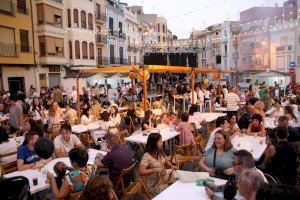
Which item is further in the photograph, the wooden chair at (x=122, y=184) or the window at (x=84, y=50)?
the window at (x=84, y=50)

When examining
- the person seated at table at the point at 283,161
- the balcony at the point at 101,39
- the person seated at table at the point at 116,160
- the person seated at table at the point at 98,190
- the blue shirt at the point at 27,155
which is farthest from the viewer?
the balcony at the point at 101,39

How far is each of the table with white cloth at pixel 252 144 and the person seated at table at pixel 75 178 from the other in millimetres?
3495

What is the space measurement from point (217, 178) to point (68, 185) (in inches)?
89.1

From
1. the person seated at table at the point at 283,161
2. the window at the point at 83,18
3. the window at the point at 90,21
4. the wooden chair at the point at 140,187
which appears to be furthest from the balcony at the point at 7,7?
the person seated at table at the point at 283,161

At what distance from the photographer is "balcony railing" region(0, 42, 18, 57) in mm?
21328

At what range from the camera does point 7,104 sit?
45.8ft

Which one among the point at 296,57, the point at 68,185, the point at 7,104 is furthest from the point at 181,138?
the point at 296,57

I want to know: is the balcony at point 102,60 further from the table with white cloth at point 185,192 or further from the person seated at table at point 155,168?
the table with white cloth at point 185,192

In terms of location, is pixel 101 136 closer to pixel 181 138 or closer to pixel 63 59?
pixel 181 138

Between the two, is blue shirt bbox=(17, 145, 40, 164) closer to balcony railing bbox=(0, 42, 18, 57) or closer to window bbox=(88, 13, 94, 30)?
balcony railing bbox=(0, 42, 18, 57)

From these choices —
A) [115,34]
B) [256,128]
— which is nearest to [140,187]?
[256,128]

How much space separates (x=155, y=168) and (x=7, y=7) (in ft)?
72.0

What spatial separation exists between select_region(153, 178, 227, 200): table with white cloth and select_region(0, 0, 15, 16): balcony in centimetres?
2215

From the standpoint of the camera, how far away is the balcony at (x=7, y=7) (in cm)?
2142
